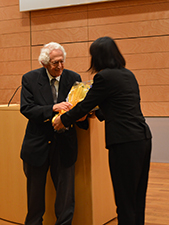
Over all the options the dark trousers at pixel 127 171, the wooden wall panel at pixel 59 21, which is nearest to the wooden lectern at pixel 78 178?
the dark trousers at pixel 127 171

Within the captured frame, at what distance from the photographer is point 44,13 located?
661cm

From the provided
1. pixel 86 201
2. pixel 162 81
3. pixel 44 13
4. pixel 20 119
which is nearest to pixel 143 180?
pixel 86 201

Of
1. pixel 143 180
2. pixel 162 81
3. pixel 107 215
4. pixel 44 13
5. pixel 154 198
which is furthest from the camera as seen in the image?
pixel 44 13

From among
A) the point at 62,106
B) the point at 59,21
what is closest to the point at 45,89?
the point at 62,106

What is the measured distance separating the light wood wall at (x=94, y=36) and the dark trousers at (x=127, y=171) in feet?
13.5

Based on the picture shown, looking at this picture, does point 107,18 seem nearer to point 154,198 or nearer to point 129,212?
point 154,198

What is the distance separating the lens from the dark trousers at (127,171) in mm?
1814

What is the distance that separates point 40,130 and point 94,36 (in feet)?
13.9

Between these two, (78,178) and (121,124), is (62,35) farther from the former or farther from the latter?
(121,124)

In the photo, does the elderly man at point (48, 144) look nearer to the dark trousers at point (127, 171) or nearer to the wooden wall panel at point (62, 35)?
the dark trousers at point (127, 171)

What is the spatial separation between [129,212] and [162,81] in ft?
14.0

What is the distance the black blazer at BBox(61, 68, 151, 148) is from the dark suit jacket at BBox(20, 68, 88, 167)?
59 cm

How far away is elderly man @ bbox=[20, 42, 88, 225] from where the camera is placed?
2.36 meters

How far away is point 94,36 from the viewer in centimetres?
625
